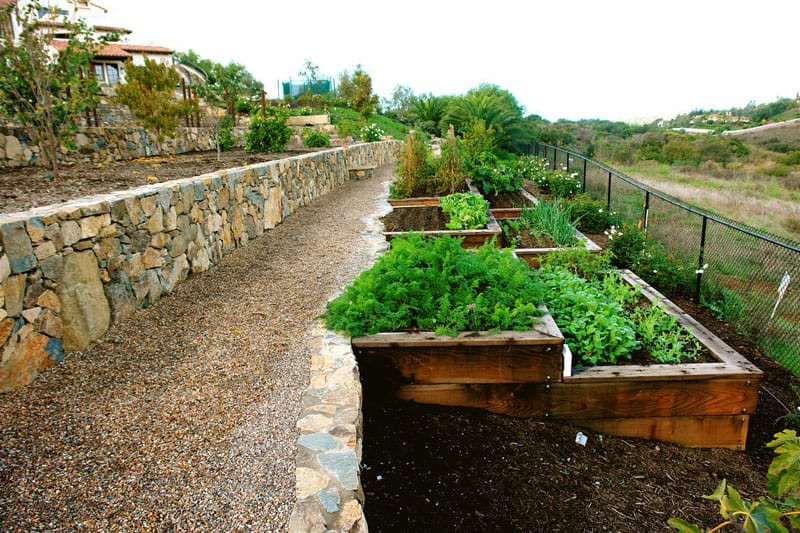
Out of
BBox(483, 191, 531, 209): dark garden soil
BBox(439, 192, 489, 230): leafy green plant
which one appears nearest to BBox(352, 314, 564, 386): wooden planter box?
BBox(439, 192, 489, 230): leafy green plant

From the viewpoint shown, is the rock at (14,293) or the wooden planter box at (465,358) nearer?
the rock at (14,293)

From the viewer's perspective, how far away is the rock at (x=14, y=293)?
2.75m

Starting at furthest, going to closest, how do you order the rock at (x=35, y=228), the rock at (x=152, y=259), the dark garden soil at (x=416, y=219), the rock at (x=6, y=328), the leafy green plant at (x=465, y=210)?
the dark garden soil at (x=416, y=219), the leafy green plant at (x=465, y=210), the rock at (x=152, y=259), the rock at (x=35, y=228), the rock at (x=6, y=328)

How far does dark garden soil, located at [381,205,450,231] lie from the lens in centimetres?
704

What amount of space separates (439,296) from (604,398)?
3.90 ft

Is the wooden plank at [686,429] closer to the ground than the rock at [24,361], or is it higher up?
closer to the ground

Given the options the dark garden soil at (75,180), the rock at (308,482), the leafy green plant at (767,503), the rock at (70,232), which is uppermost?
the dark garden soil at (75,180)

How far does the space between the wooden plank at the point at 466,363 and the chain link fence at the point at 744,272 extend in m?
2.31

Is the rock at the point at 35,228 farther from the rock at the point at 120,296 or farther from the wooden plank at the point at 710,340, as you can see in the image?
the wooden plank at the point at 710,340

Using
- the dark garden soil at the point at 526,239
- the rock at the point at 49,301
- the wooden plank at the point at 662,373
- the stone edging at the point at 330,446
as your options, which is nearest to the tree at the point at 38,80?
the rock at the point at 49,301

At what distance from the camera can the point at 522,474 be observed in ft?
8.99

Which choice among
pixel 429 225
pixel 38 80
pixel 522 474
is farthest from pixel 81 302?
pixel 429 225

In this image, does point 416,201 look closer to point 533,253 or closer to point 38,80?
point 533,253

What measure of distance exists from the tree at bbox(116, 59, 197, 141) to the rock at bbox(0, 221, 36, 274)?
7.53 meters
